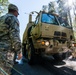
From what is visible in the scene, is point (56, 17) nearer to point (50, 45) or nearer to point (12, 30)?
point (50, 45)

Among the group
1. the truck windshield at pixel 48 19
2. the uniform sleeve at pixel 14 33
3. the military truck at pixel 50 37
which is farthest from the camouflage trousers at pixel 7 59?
the truck windshield at pixel 48 19

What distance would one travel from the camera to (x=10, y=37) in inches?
153

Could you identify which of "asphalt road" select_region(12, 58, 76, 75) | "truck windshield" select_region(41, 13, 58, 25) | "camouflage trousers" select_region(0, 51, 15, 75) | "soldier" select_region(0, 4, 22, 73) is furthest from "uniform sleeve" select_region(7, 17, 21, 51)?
"truck windshield" select_region(41, 13, 58, 25)

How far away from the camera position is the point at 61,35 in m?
9.14

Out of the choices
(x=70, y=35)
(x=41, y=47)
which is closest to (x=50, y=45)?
(x=41, y=47)

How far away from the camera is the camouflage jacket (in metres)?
3.87

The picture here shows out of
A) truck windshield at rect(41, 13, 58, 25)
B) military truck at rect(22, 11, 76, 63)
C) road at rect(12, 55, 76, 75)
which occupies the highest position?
truck windshield at rect(41, 13, 58, 25)

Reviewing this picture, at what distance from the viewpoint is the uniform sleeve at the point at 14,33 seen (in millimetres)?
3861

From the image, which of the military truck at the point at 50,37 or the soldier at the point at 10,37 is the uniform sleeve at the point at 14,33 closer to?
the soldier at the point at 10,37

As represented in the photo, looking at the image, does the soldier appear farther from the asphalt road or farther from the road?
the asphalt road

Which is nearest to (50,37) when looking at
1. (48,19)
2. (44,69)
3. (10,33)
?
(48,19)

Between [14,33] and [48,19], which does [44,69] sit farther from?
[14,33]

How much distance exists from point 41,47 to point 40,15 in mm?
1559

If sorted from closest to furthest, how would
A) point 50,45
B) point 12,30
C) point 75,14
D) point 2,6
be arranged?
1. point 12,30
2. point 50,45
3. point 2,6
4. point 75,14
